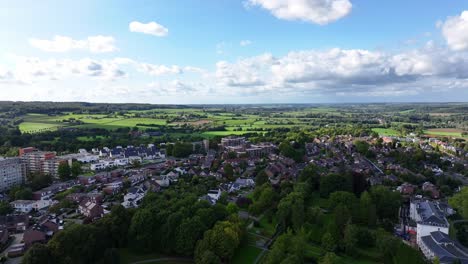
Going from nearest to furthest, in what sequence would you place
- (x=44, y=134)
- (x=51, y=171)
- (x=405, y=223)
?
(x=405, y=223)
(x=51, y=171)
(x=44, y=134)

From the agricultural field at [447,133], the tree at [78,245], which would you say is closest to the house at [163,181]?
the tree at [78,245]

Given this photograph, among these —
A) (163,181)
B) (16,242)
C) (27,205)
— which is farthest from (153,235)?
(27,205)

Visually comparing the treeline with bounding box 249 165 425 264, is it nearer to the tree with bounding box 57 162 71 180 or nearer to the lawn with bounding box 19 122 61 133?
the tree with bounding box 57 162 71 180

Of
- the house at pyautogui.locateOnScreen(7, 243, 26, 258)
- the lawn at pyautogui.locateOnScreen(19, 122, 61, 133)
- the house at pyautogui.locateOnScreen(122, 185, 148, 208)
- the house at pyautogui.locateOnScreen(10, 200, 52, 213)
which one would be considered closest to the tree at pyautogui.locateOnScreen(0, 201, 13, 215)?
the house at pyautogui.locateOnScreen(10, 200, 52, 213)

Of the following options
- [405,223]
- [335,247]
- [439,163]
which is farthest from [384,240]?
[439,163]

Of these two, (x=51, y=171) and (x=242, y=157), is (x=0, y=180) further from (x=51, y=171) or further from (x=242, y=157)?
(x=242, y=157)

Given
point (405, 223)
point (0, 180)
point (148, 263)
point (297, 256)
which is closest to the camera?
point (297, 256)
